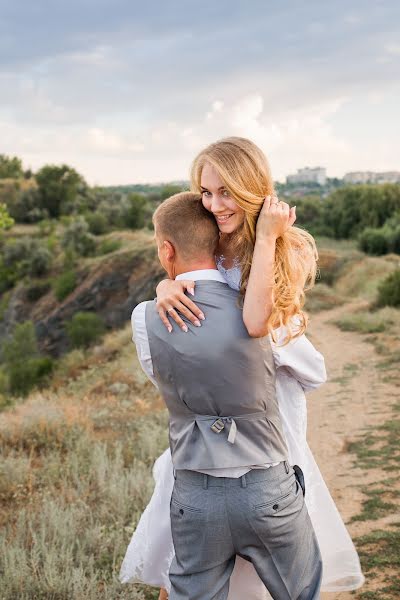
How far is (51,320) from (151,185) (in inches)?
3513

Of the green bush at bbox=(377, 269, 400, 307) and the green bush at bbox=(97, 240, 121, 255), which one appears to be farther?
the green bush at bbox=(97, 240, 121, 255)

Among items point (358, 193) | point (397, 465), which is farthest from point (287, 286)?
point (358, 193)

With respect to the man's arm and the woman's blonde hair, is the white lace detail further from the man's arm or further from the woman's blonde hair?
the man's arm

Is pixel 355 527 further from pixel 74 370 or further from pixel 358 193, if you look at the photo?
pixel 358 193

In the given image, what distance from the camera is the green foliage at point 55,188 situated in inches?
Answer: 2208

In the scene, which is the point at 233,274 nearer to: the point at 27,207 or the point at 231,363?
the point at 231,363

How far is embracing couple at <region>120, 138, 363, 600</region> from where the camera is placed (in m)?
1.79

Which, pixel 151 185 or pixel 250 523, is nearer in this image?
pixel 250 523

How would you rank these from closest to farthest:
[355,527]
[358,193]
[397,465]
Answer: [355,527] → [397,465] → [358,193]

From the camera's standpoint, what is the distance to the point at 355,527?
4.29 metres

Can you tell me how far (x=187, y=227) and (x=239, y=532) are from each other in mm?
945

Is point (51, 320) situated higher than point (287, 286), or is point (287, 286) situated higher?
point (287, 286)

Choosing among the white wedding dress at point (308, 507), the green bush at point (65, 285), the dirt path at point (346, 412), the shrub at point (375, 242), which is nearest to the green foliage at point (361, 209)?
the shrub at point (375, 242)

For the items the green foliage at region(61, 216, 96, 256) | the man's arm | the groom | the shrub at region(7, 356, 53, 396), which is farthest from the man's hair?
the green foliage at region(61, 216, 96, 256)
